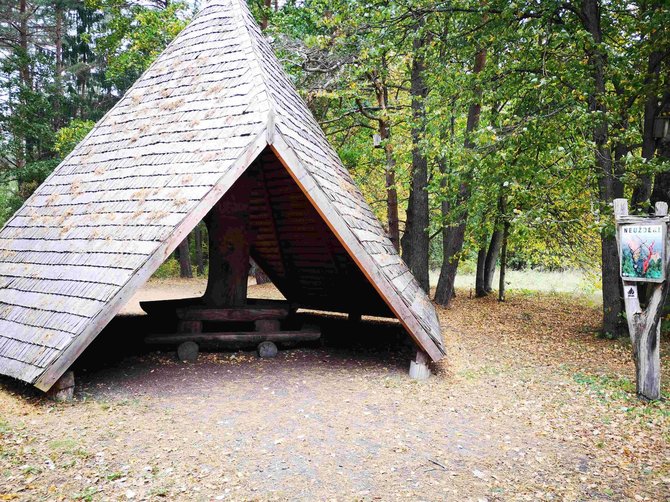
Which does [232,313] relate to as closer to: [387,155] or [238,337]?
[238,337]

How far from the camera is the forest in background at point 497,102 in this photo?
26.1 ft

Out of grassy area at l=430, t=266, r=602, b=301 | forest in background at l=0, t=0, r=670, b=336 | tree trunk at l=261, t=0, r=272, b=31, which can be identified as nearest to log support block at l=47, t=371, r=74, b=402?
forest in background at l=0, t=0, r=670, b=336

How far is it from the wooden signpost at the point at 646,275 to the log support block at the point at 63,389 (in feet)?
19.6

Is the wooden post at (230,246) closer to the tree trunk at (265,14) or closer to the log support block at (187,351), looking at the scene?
the log support block at (187,351)

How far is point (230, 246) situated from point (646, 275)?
5467mm

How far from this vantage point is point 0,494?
10.3ft

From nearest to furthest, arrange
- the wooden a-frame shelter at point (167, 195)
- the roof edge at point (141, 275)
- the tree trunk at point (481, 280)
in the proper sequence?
the roof edge at point (141, 275) < the wooden a-frame shelter at point (167, 195) < the tree trunk at point (481, 280)

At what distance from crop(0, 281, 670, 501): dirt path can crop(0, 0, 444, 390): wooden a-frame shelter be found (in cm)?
74

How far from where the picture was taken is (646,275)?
5.36 m

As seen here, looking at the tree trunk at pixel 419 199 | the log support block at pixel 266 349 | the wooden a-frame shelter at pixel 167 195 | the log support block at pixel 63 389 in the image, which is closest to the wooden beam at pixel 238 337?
the log support block at pixel 266 349

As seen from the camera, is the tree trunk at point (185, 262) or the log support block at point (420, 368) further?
the tree trunk at point (185, 262)

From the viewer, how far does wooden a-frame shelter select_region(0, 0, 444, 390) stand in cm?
475

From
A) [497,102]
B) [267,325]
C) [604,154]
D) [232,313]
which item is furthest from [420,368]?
[497,102]

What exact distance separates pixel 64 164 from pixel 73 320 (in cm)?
347
